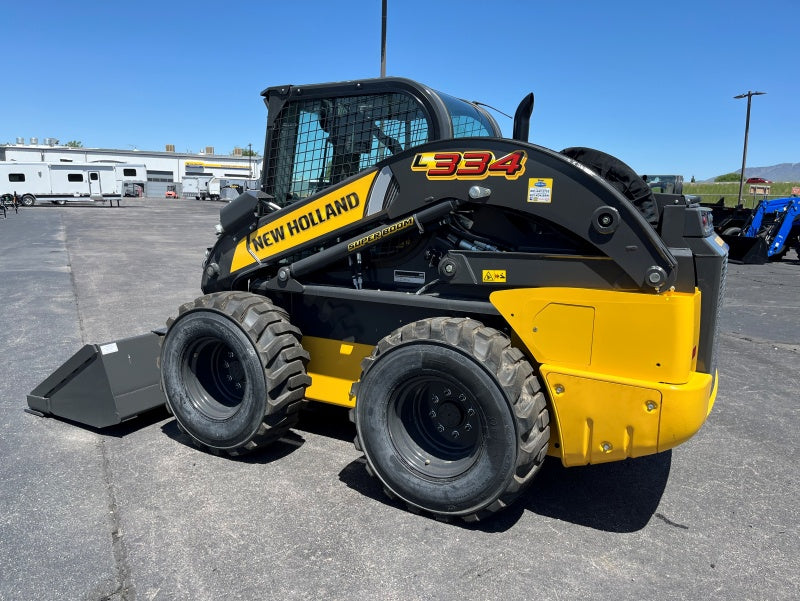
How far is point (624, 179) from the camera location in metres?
3.79

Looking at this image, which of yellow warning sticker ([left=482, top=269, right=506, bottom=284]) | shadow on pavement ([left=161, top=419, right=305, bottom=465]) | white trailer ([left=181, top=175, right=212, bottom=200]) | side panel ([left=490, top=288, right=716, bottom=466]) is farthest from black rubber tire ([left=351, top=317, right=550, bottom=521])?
white trailer ([left=181, top=175, right=212, bottom=200])

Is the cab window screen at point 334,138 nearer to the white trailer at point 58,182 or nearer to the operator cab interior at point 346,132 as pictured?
the operator cab interior at point 346,132

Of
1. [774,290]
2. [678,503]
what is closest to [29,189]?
[774,290]

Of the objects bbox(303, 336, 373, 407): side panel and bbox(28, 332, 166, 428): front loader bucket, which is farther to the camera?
bbox(28, 332, 166, 428): front loader bucket

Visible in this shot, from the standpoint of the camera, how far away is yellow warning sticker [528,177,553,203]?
3230 millimetres

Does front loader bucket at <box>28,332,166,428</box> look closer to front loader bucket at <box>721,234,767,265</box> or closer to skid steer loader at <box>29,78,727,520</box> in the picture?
skid steer loader at <box>29,78,727,520</box>

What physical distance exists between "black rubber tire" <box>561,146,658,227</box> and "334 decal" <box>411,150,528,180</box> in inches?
24.6

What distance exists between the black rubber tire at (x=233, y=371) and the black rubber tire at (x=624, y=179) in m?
2.26

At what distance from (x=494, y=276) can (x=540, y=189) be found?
1.77 feet

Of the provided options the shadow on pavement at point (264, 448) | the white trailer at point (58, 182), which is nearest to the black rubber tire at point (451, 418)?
the shadow on pavement at point (264, 448)

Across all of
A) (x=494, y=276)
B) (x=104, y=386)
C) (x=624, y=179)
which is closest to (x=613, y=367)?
(x=494, y=276)

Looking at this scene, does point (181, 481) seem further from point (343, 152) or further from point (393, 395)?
point (343, 152)

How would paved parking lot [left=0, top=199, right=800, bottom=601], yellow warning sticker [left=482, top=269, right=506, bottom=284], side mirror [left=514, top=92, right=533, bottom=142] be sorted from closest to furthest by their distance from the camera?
1. paved parking lot [left=0, top=199, right=800, bottom=601]
2. yellow warning sticker [left=482, top=269, right=506, bottom=284]
3. side mirror [left=514, top=92, right=533, bottom=142]

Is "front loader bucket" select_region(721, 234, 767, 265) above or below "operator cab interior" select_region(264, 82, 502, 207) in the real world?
below
